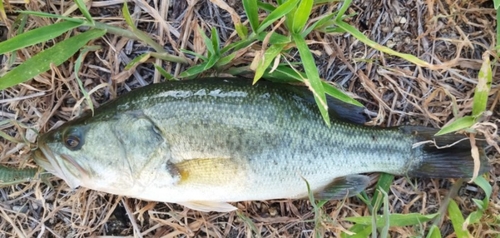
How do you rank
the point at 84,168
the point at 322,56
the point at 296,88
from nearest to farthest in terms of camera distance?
the point at 84,168
the point at 296,88
the point at 322,56

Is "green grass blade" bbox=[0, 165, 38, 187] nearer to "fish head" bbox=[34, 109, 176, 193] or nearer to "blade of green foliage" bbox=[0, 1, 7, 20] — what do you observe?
"fish head" bbox=[34, 109, 176, 193]

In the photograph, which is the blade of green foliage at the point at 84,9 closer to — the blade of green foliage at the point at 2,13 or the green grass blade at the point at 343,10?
the blade of green foliage at the point at 2,13

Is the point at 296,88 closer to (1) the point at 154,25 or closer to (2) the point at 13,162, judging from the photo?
(1) the point at 154,25

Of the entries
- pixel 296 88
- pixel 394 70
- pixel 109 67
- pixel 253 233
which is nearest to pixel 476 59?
pixel 394 70

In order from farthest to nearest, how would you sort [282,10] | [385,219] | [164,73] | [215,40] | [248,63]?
1. [248,63]
2. [164,73]
3. [215,40]
4. [385,219]
5. [282,10]

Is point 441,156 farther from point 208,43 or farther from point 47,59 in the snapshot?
point 47,59

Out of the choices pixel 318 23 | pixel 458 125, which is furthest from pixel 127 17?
pixel 458 125
